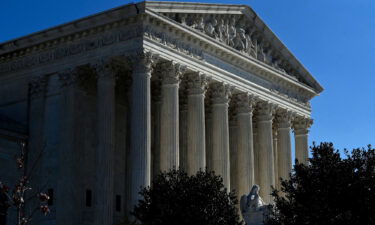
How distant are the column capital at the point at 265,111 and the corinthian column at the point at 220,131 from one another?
542 centimetres

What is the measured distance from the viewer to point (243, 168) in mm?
49094

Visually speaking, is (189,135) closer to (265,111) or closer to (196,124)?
(196,124)

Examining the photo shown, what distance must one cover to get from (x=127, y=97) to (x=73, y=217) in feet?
34.0

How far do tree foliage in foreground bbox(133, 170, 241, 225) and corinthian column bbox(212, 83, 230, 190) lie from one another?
1211 cm

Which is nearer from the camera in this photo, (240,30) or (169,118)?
(169,118)

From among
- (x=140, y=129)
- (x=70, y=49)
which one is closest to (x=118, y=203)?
(x=140, y=129)

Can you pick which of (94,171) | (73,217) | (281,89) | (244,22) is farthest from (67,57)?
(281,89)

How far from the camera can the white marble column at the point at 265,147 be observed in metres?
51.1

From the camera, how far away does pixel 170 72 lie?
42.7 m

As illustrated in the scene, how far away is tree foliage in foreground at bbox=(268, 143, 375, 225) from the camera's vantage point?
27766 millimetres

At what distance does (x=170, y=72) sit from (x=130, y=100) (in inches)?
179

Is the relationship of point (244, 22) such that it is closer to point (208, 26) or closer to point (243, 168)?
point (208, 26)

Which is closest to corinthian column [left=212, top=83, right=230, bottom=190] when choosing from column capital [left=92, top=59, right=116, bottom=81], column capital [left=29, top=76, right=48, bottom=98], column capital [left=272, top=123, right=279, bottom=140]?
column capital [left=92, top=59, right=116, bottom=81]

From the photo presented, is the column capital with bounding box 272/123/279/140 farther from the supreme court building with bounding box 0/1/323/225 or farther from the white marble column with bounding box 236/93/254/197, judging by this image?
the white marble column with bounding box 236/93/254/197
